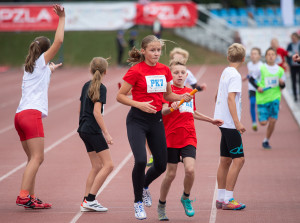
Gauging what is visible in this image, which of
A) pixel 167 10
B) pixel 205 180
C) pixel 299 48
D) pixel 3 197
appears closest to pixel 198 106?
pixel 299 48

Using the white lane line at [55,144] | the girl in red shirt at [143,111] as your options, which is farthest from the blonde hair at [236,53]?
the white lane line at [55,144]

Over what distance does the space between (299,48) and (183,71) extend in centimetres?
1189

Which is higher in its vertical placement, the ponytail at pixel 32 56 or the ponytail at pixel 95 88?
the ponytail at pixel 32 56

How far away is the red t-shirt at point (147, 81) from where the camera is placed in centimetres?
672

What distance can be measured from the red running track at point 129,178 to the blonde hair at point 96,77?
1409 mm

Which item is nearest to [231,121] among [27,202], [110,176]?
[27,202]

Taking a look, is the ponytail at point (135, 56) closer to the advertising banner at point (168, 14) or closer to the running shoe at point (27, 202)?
the running shoe at point (27, 202)

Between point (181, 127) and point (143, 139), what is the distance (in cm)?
65

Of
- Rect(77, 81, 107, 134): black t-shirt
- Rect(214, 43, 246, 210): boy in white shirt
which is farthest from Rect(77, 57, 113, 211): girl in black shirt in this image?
Rect(214, 43, 246, 210): boy in white shirt

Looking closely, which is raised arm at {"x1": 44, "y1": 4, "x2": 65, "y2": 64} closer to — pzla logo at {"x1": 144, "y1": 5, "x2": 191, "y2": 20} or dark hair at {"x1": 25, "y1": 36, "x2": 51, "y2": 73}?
dark hair at {"x1": 25, "y1": 36, "x2": 51, "y2": 73}

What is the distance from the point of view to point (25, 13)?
36.3m

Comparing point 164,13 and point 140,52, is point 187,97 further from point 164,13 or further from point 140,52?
point 164,13

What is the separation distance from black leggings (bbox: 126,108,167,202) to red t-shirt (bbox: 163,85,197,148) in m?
0.35

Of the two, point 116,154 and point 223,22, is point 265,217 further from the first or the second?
point 223,22
